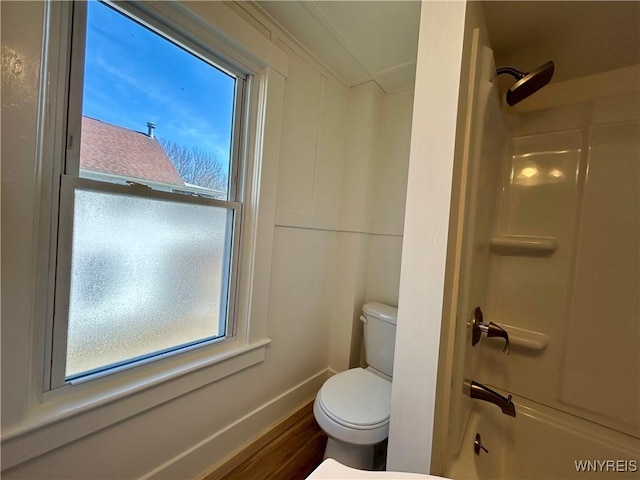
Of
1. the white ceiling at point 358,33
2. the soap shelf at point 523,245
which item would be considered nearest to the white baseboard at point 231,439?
the soap shelf at point 523,245

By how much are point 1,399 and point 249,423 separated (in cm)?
98

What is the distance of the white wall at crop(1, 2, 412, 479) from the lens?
698 mm

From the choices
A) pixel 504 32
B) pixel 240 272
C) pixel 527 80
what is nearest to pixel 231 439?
pixel 240 272

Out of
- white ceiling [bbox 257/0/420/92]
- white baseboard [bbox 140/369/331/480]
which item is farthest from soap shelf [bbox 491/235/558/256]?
white baseboard [bbox 140/369/331/480]

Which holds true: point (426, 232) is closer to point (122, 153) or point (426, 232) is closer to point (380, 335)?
point (380, 335)

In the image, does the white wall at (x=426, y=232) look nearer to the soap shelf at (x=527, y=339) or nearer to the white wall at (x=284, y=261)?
the white wall at (x=284, y=261)

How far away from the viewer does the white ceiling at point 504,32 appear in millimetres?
950

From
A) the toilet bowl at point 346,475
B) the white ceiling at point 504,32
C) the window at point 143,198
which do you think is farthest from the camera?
the white ceiling at point 504,32

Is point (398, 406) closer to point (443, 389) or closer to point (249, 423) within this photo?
point (443, 389)

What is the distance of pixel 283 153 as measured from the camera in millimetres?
1423

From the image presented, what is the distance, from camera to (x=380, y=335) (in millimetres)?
1547

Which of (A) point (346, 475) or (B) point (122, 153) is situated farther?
(B) point (122, 153)

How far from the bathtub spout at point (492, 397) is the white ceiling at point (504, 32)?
1.53 meters

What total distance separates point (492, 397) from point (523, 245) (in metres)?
0.81
